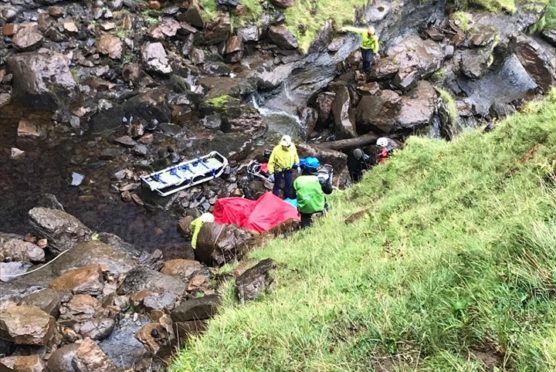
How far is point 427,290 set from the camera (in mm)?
4746

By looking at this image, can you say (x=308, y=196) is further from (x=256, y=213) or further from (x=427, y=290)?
(x=427, y=290)

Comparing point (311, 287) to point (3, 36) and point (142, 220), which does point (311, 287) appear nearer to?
Result: point (142, 220)

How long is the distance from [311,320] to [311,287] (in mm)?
1240

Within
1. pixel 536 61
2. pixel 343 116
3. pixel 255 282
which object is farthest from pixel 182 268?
pixel 536 61

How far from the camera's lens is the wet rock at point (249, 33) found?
837 inches

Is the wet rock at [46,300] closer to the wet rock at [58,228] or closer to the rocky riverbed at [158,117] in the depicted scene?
the rocky riverbed at [158,117]

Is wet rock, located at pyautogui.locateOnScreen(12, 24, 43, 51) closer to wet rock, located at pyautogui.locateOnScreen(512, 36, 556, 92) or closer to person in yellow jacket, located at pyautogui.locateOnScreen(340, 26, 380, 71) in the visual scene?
person in yellow jacket, located at pyautogui.locateOnScreen(340, 26, 380, 71)

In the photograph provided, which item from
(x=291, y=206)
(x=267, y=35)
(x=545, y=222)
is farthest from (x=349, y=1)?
(x=545, y=222)

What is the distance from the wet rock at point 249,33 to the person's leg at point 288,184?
9066 millimetres

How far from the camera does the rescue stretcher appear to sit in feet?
49.6

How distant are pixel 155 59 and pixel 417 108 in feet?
32.6

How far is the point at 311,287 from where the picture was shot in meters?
6.37

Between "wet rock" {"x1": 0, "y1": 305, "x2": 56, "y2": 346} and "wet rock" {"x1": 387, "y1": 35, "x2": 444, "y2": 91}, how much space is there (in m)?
15.4

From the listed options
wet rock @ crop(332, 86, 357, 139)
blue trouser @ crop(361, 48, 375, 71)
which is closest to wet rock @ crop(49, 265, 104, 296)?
wet rock @ crop(332, 86, 357, 139)
